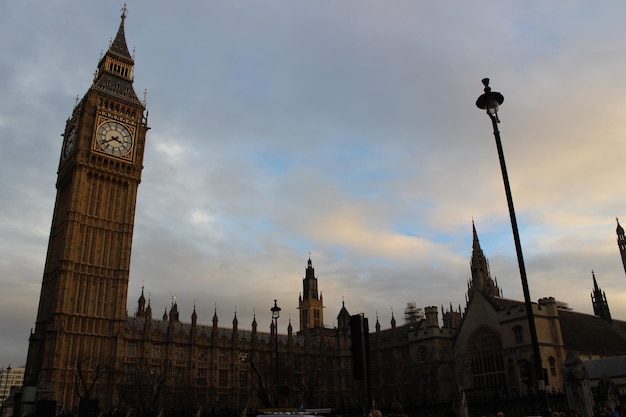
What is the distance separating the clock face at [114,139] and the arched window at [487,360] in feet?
165

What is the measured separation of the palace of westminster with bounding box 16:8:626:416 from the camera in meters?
53.1

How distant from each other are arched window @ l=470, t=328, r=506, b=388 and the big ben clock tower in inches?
1566

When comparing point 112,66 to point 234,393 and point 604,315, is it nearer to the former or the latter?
point 234,393

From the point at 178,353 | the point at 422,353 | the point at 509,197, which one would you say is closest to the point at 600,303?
the point at 422,353

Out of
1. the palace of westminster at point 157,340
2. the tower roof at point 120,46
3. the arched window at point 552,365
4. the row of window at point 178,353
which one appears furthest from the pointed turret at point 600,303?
the tower roof at point 120,46

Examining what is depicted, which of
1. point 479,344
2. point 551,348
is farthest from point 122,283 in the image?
point 551,348

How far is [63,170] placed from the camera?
230 feet

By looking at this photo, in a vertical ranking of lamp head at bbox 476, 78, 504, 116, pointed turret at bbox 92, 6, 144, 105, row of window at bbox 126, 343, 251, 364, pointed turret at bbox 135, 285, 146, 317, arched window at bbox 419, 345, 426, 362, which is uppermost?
pointed turret at bbox 92, 6, 144, 105

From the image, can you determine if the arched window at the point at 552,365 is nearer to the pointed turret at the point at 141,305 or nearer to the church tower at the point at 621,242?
the church tower at the point at 621,242

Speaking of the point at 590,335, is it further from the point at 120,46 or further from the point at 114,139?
the point at 120,46

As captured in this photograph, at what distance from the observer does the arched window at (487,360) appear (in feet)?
176

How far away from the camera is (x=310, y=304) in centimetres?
12281

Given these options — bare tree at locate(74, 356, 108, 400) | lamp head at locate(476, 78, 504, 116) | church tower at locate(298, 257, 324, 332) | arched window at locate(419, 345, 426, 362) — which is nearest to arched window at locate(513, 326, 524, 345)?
arched window at locate(419, 345, 426, 362)

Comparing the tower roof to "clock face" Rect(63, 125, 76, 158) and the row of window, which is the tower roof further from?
the row of window
